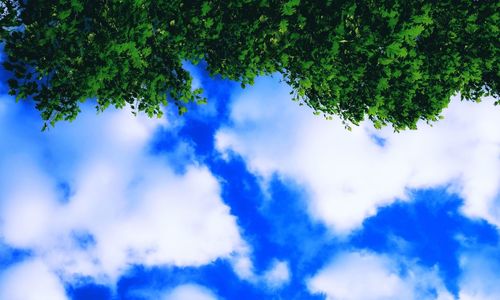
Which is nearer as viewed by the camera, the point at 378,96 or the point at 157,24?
the point at 157,24

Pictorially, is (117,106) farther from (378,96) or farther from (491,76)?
(491,76)

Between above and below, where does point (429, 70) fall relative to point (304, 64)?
above

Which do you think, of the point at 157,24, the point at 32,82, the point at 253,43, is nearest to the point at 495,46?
the point at 253,43

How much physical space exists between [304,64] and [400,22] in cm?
332

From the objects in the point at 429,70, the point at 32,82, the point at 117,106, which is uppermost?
A: the point at 429,70

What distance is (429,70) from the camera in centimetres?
1548

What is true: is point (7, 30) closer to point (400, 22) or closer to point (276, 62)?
point (276, 62)

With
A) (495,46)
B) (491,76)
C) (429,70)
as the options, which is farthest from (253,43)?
(491,76)

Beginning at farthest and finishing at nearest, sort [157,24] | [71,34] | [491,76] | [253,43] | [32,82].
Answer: [491,76] → [253,43] → [157,24] → [32,82] → [71,34]

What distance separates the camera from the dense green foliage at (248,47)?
1156 cm

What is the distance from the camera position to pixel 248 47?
1388 cm

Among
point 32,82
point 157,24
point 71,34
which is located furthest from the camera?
point 157,24

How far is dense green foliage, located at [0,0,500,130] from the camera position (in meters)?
11.6

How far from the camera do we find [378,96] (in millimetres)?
15414
